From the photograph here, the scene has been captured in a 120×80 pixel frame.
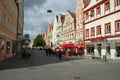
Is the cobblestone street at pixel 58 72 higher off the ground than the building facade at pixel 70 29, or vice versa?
the building facade at pixel 70 29

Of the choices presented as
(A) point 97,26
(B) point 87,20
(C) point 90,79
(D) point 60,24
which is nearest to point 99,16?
(A) point 97,26

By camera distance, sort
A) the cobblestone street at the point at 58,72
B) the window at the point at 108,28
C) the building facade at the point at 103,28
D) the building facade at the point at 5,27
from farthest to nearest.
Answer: the window at the point at 108,28
the building facade at the point at 103,28
the building facade at the point at 5,27
the cobblestone street at the point at 58,72

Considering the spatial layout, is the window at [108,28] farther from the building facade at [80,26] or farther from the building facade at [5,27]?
the building facade at [5,27]

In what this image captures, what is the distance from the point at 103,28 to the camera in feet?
124

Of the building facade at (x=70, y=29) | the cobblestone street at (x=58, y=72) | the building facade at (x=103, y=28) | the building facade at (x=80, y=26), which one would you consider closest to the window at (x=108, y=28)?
the building facade at (x=103, y=28)

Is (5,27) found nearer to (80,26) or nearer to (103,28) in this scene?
(103,28)

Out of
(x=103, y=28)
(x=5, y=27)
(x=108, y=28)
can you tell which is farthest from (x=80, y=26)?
(x=5, y=27)

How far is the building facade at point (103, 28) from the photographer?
1320 inches

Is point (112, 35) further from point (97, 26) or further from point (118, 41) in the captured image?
point (97, 26)

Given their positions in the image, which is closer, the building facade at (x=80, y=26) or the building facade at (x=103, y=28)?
the building facade at (x=103, y=28)

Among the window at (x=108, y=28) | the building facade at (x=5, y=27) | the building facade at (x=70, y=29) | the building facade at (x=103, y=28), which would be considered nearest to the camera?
the building facade at (x=5, y=27)

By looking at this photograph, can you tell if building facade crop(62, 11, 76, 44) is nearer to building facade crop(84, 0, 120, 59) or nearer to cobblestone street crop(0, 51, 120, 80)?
building facade crop(84, 0, 120, 59)

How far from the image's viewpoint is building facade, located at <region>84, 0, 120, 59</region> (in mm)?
33516

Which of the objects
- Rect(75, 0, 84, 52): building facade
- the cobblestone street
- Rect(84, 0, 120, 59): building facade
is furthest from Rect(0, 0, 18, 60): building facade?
Rect(75, 0, 84, 52): building facade
